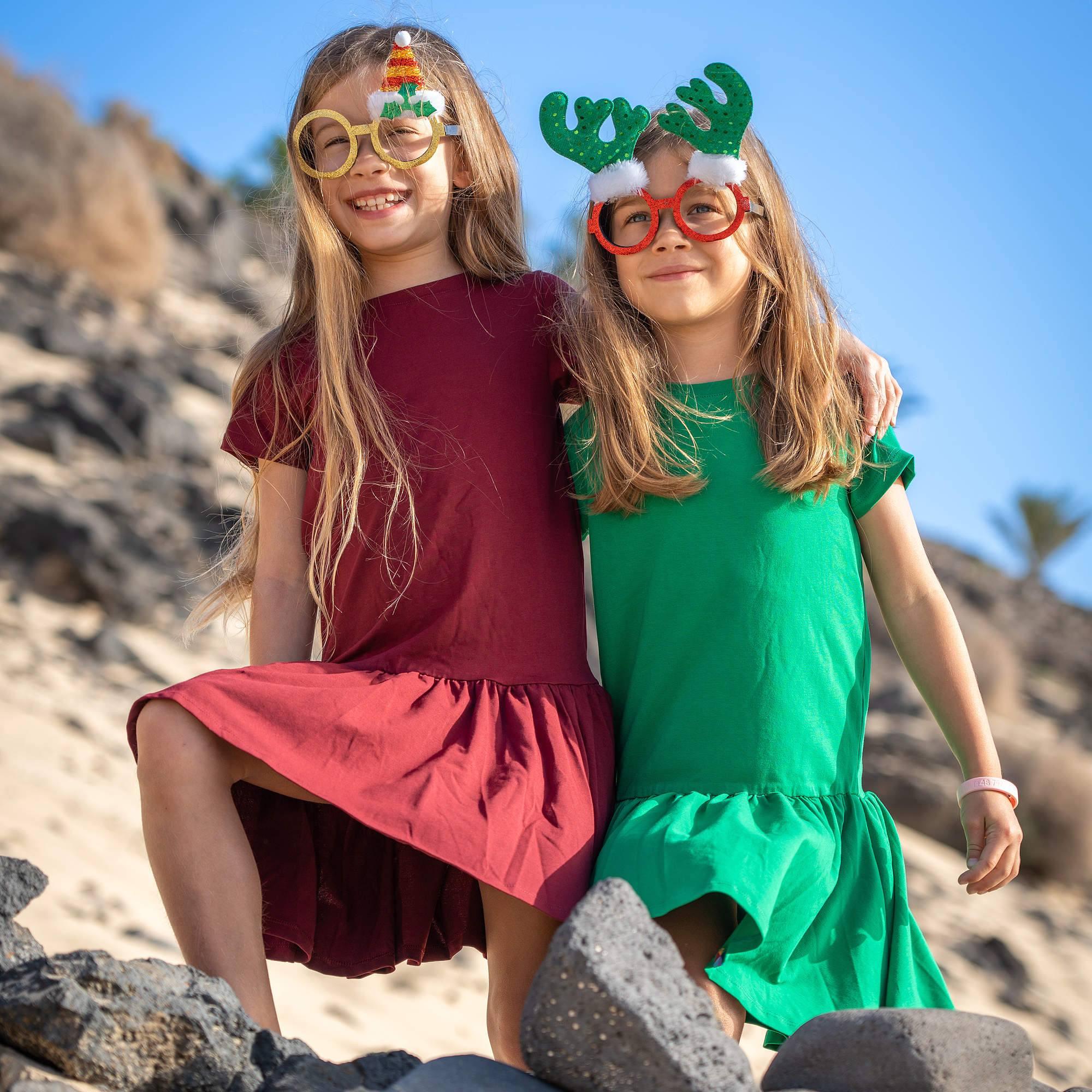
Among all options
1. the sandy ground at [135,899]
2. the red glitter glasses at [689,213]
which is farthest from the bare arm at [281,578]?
the sandy ground at [135,899]

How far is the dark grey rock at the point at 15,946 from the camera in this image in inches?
76.0

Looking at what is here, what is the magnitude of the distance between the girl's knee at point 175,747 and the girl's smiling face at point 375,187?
1151 millimetres

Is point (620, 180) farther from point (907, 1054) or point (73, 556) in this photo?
point (73, 556)

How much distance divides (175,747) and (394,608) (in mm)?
558

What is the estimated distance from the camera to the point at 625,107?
2.61 metres

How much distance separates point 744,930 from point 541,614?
2.36 ft

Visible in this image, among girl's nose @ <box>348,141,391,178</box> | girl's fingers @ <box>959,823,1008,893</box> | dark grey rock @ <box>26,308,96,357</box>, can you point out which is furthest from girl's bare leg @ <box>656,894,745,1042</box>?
dark grey rock @ <box>26,308,96,357</box>

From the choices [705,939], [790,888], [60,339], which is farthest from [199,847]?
[60,339]

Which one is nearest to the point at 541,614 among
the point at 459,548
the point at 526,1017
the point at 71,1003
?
the point at 459,548

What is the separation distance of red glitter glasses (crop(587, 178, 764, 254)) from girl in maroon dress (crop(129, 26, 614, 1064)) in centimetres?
26

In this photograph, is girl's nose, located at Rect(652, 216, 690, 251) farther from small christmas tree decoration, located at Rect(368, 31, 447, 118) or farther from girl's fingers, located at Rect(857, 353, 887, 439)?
small christmas tree decoration, located at Rect(368, 31, 447, 118)

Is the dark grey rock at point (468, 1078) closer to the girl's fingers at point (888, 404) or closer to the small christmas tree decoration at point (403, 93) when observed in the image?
the girl's fingers at point (888, 404)

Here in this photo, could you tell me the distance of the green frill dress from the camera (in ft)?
7.16

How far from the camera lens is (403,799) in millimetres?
2137
